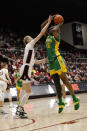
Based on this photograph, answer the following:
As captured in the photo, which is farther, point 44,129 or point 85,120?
point 85,120

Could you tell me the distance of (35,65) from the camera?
1396 cm

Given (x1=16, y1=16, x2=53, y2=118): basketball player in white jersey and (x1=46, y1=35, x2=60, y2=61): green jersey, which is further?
(x1=46, y1=35, x2=60, y2=61): green jersey

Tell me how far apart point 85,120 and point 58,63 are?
1.43 metres

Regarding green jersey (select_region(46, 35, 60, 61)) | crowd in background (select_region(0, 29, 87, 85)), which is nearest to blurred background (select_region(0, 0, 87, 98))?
crowd in background (select_region(0, 29, 87, 85))

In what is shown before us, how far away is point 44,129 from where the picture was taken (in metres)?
3.17

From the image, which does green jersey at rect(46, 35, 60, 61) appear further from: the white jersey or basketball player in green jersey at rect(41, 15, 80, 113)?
the white jersey

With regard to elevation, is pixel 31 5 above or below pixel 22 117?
A: above

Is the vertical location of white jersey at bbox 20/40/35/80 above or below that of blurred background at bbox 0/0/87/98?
below

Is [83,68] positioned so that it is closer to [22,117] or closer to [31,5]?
[31,5]

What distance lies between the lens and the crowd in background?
12759 mm

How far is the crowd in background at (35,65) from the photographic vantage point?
12.8 metres

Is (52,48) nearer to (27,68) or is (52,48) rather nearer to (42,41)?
(27,68)

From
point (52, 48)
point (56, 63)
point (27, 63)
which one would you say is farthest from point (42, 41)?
point (27, 63)

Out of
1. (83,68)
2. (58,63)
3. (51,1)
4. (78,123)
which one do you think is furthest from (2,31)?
(78,123)
